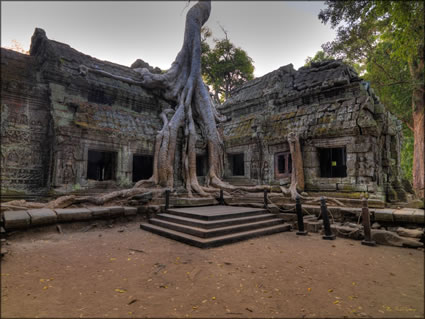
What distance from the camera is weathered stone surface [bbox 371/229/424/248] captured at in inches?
172

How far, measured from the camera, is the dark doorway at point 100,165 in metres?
9.67

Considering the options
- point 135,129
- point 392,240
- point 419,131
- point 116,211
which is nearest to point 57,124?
point 135,129

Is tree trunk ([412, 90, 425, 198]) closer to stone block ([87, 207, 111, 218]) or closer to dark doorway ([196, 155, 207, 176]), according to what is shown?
dark doorway ([196, 155, 207, 176])

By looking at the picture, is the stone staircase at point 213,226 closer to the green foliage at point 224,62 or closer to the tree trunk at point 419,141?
the tree trunk at point 419,141

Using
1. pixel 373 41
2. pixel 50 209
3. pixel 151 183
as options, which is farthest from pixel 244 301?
pixel 373 41

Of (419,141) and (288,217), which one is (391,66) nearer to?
(419,141)

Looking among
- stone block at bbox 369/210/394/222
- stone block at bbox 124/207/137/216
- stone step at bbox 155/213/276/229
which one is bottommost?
stone step at bbox 155/213/276/229

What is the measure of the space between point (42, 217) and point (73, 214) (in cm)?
63

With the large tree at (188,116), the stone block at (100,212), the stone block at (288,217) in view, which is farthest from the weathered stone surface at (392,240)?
the stone block at (100,212)

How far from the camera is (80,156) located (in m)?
7.76

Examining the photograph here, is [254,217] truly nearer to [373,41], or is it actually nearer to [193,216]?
[193,216]

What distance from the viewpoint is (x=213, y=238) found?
4.89 metres

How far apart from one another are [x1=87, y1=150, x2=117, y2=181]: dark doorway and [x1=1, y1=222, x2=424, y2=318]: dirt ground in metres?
5.03

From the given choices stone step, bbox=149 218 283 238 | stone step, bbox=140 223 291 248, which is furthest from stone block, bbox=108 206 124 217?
stone step, bbox=149 218 283 238
